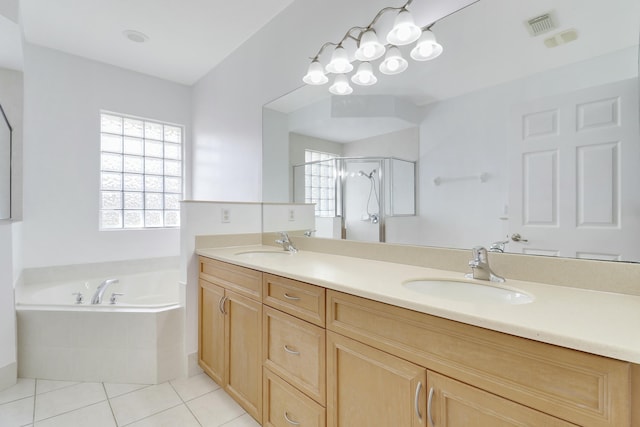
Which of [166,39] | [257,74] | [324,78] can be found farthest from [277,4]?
[166,39]

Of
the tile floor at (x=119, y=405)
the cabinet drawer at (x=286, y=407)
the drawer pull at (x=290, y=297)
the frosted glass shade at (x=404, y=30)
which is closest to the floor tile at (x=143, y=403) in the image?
the tile floor at (x=119, y=405)

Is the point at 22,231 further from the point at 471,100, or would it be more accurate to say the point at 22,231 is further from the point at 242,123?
the point at 471,100

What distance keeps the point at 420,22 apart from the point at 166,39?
2315 mm

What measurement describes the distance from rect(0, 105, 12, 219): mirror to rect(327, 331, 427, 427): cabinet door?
3.02 meters

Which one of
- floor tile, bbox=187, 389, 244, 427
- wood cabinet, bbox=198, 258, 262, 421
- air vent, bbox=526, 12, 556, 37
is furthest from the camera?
floor tile, bbox=187, 389, 244, 427

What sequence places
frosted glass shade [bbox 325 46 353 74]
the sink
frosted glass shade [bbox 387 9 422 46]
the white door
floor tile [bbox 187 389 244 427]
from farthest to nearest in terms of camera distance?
the sink → frosted glass shade [bbox 325 46 353 74] → floor tile [bbox 187 389 244 427] → frosted glass shade [bbox 387 9 422 46] → the white door

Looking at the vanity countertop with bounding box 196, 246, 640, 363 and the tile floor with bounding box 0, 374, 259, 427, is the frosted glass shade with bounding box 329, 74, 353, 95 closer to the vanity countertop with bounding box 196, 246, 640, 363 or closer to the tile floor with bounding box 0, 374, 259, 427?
the vanity countertop with bounding box 196, 246, 640, 363

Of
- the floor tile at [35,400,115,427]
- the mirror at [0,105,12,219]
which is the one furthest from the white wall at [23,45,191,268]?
the floor tile at [35,400,115,427]

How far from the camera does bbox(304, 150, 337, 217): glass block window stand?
2.02 metres

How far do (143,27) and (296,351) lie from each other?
2857 millimetres

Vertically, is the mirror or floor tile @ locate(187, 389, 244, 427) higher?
the mirror

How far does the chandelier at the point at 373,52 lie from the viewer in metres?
1.49

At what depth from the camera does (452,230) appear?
1.43 meters

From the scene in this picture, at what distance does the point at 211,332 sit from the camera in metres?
1.98
